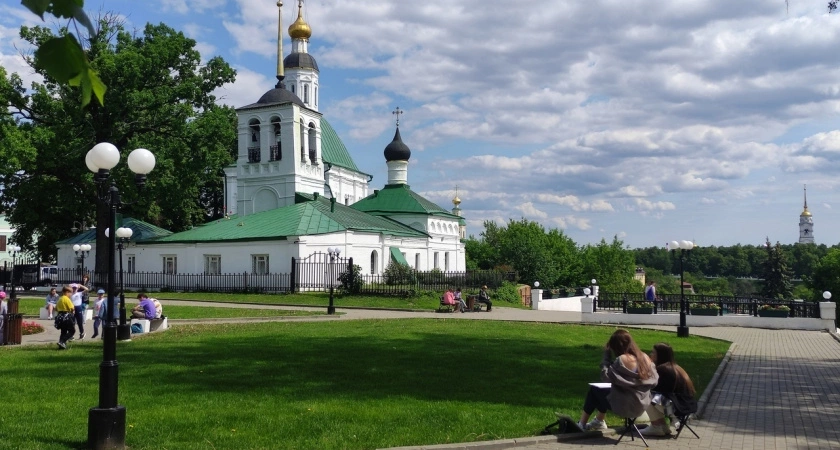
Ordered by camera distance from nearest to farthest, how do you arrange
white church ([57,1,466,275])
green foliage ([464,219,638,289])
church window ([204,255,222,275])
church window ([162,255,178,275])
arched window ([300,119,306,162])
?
white church ([57,1,466,275]), church window ([204,255,222,275]), church window ([162,255,178,275]), arched window ([300,119,306,162]), green foliage ([464,219,638,289])

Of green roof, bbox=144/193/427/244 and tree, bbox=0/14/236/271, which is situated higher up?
tree, bbox=0/14/236/271

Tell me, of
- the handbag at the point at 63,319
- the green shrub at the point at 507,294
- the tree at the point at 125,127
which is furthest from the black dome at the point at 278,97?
the handbag at the point at 63,319

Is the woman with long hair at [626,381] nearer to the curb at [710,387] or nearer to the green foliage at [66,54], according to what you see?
the curb at [710,387]

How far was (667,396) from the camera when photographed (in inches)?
332

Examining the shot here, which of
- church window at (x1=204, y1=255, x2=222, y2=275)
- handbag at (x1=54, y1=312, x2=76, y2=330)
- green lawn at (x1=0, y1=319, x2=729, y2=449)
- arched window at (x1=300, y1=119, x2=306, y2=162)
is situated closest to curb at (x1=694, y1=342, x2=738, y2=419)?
green lawn at (x1=0, y1=319, x2=729, y2=449)

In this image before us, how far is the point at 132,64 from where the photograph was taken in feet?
126

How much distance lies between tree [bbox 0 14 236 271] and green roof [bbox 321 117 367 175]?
21.9 metres

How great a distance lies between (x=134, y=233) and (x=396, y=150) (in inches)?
889

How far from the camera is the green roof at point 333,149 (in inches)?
2571

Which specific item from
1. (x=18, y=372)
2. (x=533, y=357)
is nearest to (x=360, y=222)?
(x=533, y=357)

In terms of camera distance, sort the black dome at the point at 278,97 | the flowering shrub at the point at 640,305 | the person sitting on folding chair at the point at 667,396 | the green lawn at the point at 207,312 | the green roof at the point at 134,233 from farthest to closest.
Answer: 1. the black dome at the point at 278,97
2. the green roof at the point at 134,233
3. the flowering shrub at the point at 640,305
4. the green lawn at the point at 207,312
5. the person sitting on folding chair at the point at 667,396

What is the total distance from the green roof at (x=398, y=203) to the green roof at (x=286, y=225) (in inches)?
311

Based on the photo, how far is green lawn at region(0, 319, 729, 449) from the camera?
26.1ft

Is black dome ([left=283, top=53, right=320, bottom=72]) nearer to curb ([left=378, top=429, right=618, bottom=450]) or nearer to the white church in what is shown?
the white church
